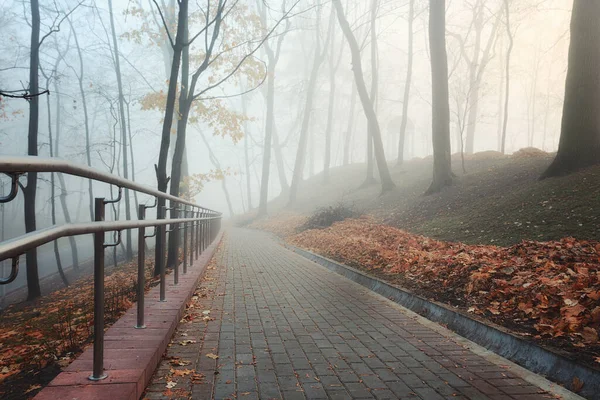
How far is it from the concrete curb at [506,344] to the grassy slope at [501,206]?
332 centimetres

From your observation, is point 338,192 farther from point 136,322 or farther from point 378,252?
point 136,322

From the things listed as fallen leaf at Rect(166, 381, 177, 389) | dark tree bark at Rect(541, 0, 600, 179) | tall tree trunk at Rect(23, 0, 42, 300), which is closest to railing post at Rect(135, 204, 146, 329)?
fallen leaf at Rect(166, 381, 177, 389)

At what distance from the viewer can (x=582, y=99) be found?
9594mm

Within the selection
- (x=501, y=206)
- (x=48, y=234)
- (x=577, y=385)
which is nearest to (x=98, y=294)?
(x=48, y=234)

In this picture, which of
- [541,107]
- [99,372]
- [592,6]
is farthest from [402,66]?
[99,372]

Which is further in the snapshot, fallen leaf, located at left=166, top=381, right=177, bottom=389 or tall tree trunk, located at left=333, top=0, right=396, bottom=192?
tall tree trunk, located at left=333, top=0, right=396, bottom=192

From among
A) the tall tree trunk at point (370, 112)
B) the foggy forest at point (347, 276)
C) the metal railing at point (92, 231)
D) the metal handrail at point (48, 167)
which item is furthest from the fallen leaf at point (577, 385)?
the tall tree trunk at point (370, 112)

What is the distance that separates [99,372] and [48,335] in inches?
108

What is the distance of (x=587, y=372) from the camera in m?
2.96

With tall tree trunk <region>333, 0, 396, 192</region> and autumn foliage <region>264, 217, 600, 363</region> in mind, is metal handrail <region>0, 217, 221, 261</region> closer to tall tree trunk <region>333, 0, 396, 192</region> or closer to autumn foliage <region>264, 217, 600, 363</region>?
autumn foliage <region>264, 217, 600, 363</region>

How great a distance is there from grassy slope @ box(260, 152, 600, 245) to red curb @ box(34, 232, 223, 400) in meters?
6.46

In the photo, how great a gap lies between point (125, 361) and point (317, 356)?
1.59m

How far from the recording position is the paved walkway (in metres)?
2.90

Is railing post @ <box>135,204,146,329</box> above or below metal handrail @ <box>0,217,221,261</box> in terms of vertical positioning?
below
